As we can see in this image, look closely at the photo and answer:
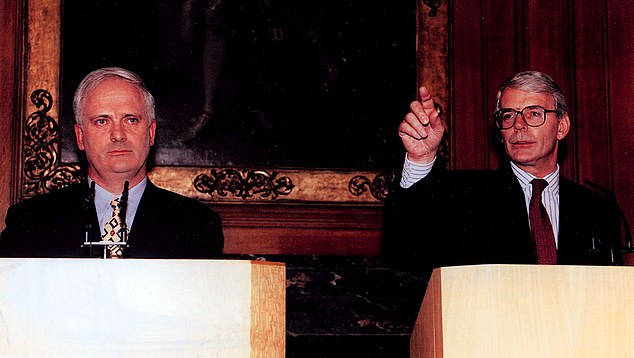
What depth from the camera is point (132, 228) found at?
3137 millimetres

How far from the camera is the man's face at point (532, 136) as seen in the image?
3447 mm

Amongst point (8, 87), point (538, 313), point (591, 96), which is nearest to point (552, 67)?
point (591, 96)

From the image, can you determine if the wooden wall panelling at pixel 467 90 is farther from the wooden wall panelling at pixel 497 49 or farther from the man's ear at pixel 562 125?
the man's ear at pixel 562 125

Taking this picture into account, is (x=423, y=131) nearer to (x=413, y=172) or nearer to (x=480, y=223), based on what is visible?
(x=413, y=172)

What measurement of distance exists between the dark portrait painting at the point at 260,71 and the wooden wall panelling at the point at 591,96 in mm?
902

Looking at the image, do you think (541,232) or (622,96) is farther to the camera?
(622,96)

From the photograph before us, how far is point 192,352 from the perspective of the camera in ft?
6.23

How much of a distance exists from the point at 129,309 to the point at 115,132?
1554 millimetres

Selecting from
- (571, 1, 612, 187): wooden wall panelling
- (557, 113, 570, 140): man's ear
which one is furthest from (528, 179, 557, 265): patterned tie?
(571, 1, 612, 187): wooden wall panelling

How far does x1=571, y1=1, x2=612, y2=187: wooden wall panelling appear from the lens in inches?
188

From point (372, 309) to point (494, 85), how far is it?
55.9 inches

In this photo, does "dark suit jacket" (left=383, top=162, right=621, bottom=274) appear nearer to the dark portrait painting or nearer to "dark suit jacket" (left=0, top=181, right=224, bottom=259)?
"dark suit jacket" (left=0, top=181, right=224, bottom=259)

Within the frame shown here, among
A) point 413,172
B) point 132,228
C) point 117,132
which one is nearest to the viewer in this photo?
point 413,172

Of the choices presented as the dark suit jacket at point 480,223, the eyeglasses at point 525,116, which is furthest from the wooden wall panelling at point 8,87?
the eyeglasses at point 525,116
